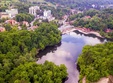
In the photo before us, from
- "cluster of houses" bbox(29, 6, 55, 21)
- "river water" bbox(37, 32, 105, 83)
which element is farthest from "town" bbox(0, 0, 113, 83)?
"cluster of houses" bbox(29, 6, 55, 21)

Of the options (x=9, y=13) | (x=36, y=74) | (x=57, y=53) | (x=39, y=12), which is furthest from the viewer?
(x=39, y=12)

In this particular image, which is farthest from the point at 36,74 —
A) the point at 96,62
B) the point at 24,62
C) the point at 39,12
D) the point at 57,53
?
the point at 39,12

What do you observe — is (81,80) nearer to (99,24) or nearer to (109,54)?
(109,54)

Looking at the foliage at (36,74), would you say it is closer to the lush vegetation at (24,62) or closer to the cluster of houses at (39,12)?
the lush vegetation at (24,62)

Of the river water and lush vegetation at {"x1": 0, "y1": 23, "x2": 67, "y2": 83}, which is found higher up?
lush vegetation at {"x1": 0, "y1": 23, "x2": 67, "y2": 83}

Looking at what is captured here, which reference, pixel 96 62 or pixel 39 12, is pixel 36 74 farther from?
pixel 39 12

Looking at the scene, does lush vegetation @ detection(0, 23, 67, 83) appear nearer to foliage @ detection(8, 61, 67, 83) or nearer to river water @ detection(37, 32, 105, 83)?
foliage @ detection(8, 61, 67, 83)
